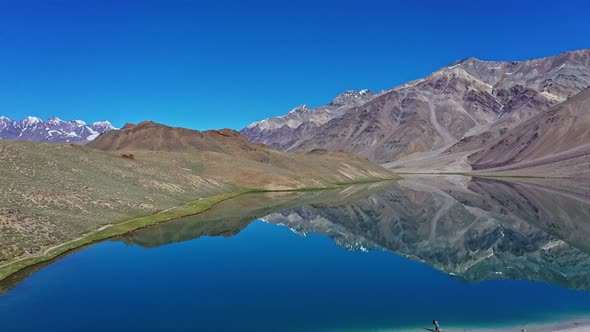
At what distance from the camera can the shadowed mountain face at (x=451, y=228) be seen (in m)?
52.0

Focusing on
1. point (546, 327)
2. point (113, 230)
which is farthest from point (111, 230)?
point (546, 327)

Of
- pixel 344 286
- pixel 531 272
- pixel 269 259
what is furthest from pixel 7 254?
pixel 531 272

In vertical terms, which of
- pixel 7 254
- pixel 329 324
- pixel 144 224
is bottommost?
pixel 329 324

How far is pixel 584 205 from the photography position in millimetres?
103438

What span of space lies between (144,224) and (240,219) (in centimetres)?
2078

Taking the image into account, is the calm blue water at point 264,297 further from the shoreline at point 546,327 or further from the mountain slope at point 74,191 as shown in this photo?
the mountain slope at point 74,191

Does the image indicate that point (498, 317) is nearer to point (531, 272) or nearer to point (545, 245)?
point (531, 272)

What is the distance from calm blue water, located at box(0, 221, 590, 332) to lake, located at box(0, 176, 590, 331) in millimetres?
105

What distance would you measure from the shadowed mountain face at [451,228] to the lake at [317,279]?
32 cm

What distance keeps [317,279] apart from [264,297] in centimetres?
786

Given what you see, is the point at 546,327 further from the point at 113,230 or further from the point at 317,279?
the point at 113,230

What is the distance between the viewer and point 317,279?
144 ft

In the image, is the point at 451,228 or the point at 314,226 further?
the point at 314,226

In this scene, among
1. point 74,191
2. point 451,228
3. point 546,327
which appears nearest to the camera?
point 546,327
